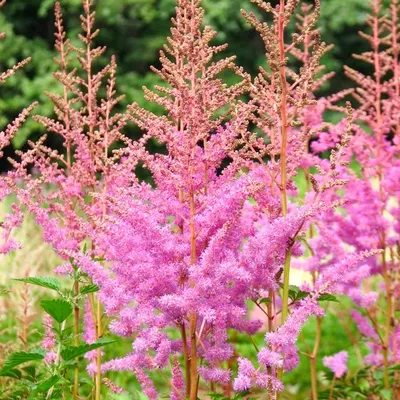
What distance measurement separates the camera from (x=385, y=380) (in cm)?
415

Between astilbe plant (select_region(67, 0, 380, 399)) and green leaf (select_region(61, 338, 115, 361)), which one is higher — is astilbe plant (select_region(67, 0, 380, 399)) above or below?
above

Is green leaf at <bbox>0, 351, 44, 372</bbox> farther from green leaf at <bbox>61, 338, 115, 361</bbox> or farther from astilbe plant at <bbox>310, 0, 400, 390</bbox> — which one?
astilbe plant at <bbox>310, 0, 400, 390</bbox>

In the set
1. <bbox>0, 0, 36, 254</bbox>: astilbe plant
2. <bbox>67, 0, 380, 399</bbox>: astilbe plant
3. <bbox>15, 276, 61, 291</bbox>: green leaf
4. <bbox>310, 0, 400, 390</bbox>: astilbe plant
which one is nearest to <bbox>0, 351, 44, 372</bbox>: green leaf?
<bbox>15, 276, 61, 291</bbox>: green leaf

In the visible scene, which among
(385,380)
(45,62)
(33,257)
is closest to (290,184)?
(385,380)

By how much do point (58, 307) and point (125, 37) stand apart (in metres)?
17.7

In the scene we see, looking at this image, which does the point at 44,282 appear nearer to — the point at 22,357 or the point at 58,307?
the point at 58,307

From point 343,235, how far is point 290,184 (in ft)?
5.10

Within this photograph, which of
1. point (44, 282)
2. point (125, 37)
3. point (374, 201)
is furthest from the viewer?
point (125, 37)

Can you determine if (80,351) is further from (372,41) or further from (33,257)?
(33,257)

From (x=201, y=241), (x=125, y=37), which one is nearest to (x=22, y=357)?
(x=201, y=241)

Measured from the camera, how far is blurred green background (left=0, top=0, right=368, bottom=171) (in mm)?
17016

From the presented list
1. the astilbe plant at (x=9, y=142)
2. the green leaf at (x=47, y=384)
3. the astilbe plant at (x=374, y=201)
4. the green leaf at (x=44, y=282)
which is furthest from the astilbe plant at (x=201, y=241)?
the astilbe plant at (x=374, y=201)

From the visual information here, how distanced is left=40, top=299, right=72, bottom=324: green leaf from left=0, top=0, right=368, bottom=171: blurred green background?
13893mm

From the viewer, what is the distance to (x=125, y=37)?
19.8 meters
